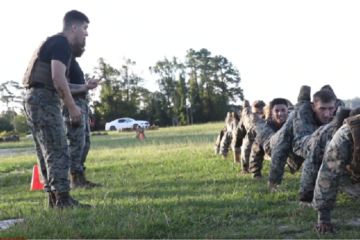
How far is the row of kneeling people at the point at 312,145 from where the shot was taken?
3826 millimetres

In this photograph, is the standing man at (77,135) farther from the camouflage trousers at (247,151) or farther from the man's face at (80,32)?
the camouflage trousers at (247,151)

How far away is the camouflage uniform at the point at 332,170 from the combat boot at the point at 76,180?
14.3 ft

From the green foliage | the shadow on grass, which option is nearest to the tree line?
the green foliage

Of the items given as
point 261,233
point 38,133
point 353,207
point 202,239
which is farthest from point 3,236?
point 353,207

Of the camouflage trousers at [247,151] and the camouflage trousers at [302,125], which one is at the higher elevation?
the camouflage trousers at [302,125]

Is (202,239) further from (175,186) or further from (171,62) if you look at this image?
(171,62)

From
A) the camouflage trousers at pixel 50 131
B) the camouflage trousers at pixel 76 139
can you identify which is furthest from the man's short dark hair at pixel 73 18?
the camouflage trousers at pixel 76 139

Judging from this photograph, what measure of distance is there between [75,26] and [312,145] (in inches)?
133

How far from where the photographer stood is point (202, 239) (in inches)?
149

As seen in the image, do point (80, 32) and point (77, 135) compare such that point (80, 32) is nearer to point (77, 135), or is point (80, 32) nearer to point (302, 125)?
point (77, 135)

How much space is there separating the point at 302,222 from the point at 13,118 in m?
69.6

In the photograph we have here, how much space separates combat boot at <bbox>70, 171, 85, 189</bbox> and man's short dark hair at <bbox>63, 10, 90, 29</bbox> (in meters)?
2.68

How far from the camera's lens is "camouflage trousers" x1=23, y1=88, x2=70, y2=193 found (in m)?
4.98

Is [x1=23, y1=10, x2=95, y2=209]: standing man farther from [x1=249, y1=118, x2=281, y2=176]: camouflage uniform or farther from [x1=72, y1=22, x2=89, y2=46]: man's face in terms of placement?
[x1=249, y1=118, x2=281, y2=176]: camouflage uniform
